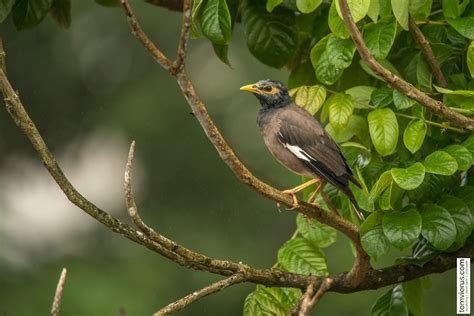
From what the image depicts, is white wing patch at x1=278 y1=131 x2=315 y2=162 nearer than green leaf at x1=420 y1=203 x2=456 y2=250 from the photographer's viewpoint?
No

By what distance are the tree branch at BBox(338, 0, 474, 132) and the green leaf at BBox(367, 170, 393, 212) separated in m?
0.32

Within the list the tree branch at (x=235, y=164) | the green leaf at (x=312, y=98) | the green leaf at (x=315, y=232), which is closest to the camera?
the tree branch at (x=235, y=164)

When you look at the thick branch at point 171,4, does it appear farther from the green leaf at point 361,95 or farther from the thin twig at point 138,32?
the thin twig at point 138,32

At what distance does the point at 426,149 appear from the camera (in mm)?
4867

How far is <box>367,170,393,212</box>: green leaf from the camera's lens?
4.43m

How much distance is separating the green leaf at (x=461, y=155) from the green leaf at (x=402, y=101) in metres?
0.22

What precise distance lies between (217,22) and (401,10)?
74cm

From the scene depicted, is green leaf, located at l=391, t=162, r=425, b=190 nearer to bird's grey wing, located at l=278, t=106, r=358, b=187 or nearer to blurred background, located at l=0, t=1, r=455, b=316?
bird's grey wing, located at l=278, t=106, r=358, b=187

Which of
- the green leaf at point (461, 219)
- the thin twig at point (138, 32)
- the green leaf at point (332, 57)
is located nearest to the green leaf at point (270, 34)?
the green leaf at point (332, 57)

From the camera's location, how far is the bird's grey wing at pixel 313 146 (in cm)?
489

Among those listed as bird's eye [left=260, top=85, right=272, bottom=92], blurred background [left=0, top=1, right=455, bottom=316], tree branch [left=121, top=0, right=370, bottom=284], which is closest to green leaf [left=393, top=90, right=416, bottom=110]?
tree branch [left=121, top=0, right=370, bottom=284]

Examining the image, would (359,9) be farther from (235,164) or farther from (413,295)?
(413,295)

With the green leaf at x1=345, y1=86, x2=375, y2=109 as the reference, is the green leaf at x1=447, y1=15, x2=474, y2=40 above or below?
above

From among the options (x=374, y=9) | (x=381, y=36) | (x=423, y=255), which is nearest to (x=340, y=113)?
(x=381, y=36)
